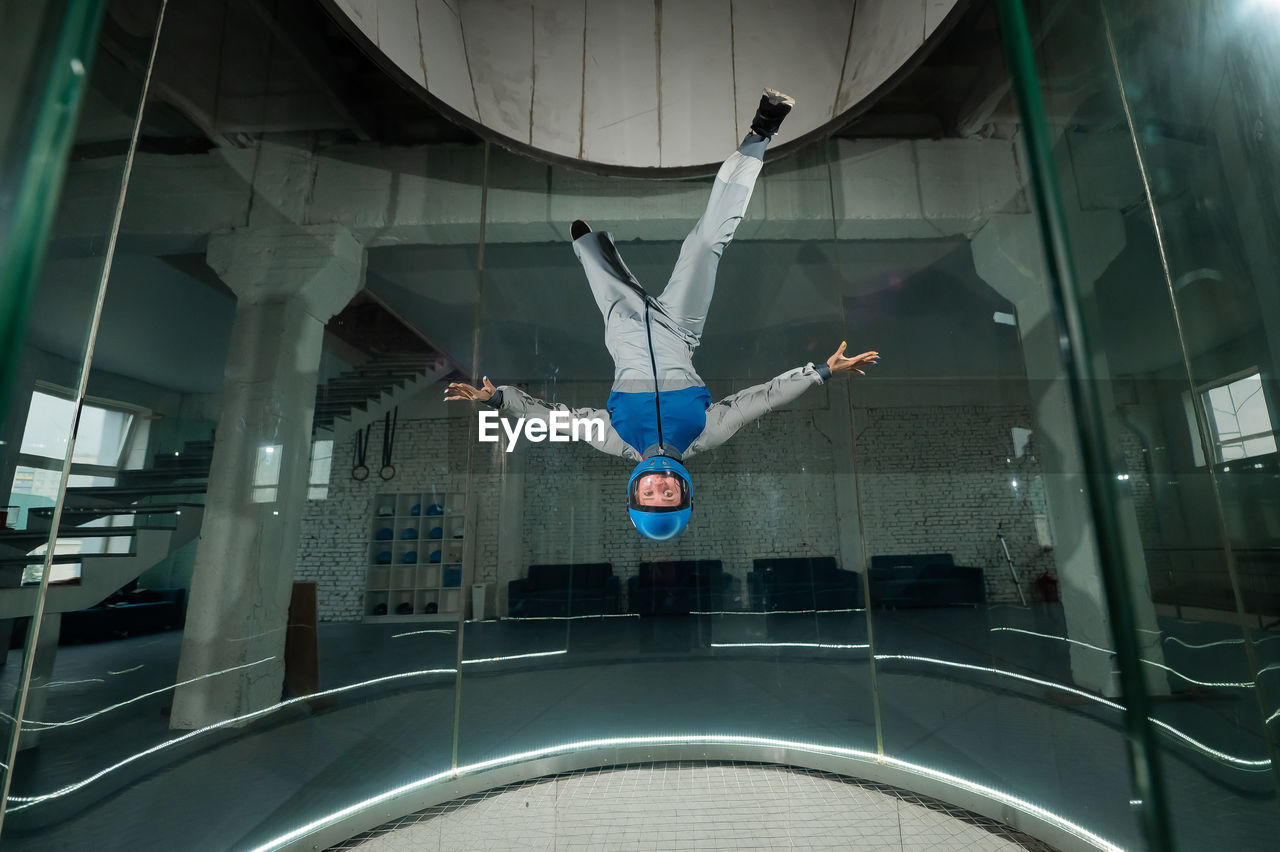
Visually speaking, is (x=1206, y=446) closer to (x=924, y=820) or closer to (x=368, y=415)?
(x=924, y=820)

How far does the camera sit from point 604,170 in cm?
371

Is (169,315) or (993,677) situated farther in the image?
(993,677)

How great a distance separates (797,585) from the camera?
13.4ft

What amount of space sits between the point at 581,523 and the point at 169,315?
2580 mm

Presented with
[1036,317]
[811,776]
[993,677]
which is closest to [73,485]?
[811,776]

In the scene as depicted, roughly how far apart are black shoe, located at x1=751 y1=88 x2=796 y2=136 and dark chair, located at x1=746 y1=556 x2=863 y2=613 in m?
2.82

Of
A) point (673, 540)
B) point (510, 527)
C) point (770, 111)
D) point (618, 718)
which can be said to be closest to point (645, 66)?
point (770, 111)

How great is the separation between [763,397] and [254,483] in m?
2.51

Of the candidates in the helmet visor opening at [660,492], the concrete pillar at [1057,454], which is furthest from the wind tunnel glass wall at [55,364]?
the concrete pillar at [1057,454]

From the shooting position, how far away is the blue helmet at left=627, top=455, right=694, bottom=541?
8.90 ft

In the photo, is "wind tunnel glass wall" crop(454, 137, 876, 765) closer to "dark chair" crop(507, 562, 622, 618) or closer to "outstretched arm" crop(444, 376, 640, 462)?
"dark chair" crop(507, 562, 622, 618)

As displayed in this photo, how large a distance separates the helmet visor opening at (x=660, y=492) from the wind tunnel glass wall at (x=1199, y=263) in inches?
75.0

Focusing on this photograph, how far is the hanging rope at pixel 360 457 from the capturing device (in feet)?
9.27

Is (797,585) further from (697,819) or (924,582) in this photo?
(697,819)
